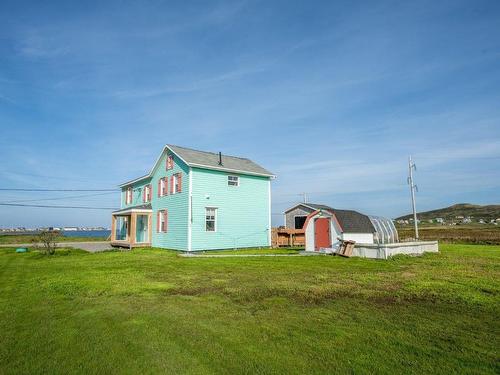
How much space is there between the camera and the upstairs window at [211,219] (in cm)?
2447

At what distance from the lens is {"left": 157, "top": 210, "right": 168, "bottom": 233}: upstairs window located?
87.2ft

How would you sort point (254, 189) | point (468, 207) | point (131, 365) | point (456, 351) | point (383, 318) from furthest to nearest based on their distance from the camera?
point (468, 207)
point (254, 189)
point (383, 318)
point (456, 351)
point (131, 365)

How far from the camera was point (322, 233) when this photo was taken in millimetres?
21422

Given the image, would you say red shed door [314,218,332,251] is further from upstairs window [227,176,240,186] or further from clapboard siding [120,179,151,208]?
clapboard siding [120,179,151,208]

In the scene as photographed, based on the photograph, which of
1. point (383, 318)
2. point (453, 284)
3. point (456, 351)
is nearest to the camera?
point (456, 351)

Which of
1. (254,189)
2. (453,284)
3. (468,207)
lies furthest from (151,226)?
A: (468,207)

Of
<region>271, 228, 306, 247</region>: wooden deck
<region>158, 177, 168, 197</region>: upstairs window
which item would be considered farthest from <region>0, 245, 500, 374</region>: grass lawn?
<region>271, 228, 306, 247</region>: wooden deck

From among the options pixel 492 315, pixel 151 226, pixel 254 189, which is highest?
pixel 254 189

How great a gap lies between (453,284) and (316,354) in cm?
734

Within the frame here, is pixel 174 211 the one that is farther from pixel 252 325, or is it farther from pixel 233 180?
pixel 252 325

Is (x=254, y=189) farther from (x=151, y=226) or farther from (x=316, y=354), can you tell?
(x=316, y=354)

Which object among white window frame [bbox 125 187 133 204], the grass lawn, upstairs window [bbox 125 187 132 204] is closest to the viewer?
the grass lawn

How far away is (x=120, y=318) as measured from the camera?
6.62m

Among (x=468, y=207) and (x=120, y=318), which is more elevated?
(x=468, y=207)
